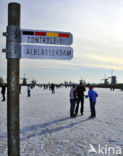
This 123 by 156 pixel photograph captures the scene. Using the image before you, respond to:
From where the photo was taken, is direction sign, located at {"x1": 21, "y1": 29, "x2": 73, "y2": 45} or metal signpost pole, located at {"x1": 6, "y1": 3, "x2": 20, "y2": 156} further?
direction sign, located at {"x1": 21, "y1": 29, "x2": 73, "y2": 45}

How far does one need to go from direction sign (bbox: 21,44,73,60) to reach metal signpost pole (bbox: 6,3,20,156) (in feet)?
0.44

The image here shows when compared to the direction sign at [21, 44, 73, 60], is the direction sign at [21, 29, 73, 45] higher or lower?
higher

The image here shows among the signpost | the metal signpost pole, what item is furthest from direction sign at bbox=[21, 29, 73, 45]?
the metal signpost pole

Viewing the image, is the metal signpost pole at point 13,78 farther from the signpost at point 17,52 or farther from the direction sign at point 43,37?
the direction sign at point 43,37

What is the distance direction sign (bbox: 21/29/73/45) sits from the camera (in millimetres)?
3027

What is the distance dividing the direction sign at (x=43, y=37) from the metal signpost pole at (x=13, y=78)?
0.43ft

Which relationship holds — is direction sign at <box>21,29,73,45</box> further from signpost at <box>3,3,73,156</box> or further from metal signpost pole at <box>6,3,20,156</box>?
metal signpost pole at <box>6,3,20,156</box>

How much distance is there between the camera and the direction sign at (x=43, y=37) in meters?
3.03

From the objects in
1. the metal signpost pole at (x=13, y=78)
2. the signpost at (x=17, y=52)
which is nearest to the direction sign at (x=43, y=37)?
the signpost at (x=17, y=52)

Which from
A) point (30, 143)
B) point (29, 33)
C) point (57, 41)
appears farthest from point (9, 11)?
point (30, 143)

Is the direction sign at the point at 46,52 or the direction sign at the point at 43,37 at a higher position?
the direction sign at the point at 43,37

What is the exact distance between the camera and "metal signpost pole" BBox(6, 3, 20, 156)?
2926 millimetres

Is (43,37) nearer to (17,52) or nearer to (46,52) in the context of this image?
(46,52)

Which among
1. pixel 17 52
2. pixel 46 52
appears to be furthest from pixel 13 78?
pixel 46 52
